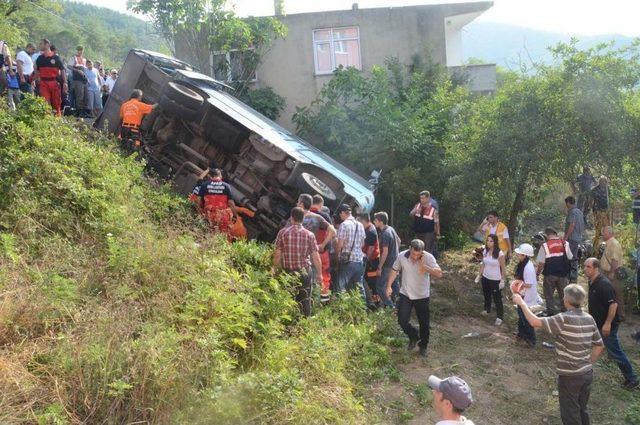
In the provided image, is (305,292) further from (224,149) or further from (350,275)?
(224,149)

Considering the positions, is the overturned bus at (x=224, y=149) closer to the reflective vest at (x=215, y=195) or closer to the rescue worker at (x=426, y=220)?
the reflective vest at (x=215, y=195)

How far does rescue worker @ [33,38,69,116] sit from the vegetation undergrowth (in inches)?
104

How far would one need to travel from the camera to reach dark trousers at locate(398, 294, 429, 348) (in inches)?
293

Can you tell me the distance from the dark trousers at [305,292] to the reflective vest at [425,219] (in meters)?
3.75

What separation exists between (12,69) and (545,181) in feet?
34.1

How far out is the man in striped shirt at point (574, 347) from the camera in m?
5.43

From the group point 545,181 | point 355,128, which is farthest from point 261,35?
point 545,181

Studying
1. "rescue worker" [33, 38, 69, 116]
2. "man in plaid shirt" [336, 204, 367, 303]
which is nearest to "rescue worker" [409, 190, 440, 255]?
"man in plaid shirt" [336, 204, 367, 303]

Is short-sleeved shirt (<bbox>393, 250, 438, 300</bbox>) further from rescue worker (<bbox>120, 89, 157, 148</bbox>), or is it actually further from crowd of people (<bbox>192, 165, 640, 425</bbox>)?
rescue worker (<bbox>120, 89, 157, 148</bbox>)

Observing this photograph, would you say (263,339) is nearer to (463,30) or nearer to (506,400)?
(506,400)

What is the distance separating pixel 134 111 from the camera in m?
9.73

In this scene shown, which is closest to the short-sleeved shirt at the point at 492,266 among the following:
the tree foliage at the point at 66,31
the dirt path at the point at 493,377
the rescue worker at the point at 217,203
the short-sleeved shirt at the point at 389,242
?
the dirt path at the point at 493,377

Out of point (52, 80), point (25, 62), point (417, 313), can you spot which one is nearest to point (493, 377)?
point (417, 313)

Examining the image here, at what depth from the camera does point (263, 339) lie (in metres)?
6.02
